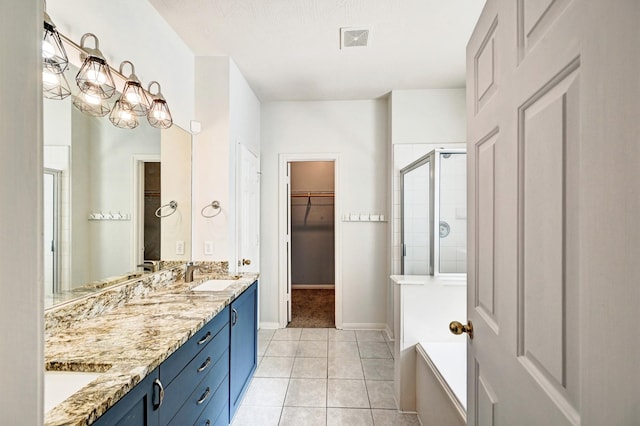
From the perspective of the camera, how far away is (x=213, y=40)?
2.31 m

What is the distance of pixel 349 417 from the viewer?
2.01m

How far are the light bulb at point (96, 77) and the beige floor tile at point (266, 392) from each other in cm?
225

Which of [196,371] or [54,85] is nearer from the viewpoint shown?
[54,85]

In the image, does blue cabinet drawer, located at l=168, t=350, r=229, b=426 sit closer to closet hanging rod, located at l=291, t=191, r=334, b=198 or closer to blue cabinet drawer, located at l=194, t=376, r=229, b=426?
blue cabinet drawer, located at l=194, t=376, r=229, b=426


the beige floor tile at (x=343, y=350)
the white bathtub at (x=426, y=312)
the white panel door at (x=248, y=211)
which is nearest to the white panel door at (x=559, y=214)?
the white bathtub at (x=426, y=312)

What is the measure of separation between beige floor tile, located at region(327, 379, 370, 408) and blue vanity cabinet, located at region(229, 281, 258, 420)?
659 mm

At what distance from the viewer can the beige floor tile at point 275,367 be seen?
8.29ft

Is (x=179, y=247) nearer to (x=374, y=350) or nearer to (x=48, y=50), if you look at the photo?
(x=48, y=50)

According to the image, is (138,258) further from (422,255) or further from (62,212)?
(422,255)

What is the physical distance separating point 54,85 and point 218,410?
1836mm

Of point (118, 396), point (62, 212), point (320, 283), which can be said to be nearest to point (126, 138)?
point (62, 212)

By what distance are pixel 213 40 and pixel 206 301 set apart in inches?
79.0

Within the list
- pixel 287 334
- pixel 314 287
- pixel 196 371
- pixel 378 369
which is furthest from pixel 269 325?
pixel 196 371

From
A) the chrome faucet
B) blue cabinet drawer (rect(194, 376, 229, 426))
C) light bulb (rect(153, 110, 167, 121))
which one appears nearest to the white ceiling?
light bulb (rect(153, 110, 167, 121))
